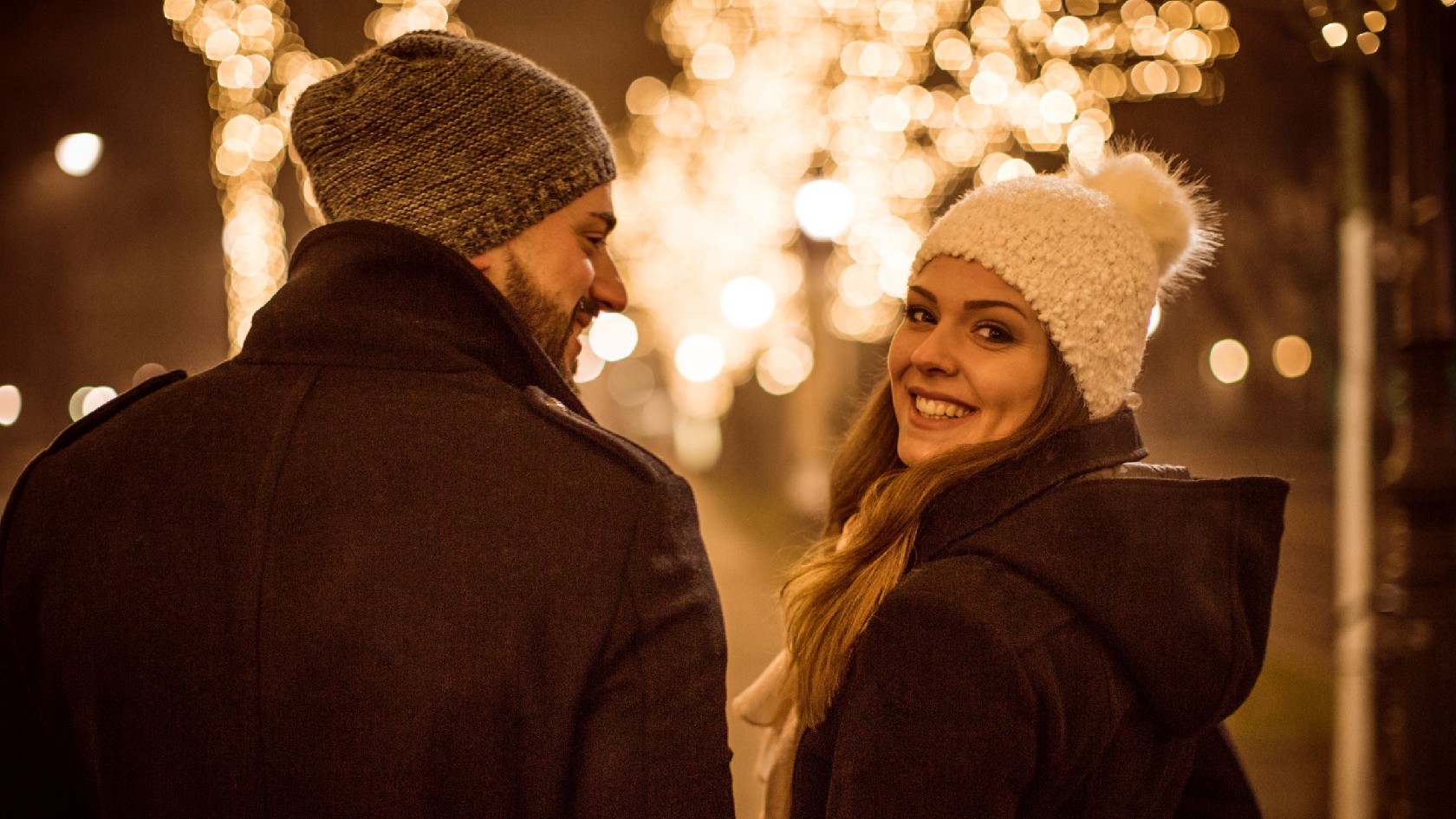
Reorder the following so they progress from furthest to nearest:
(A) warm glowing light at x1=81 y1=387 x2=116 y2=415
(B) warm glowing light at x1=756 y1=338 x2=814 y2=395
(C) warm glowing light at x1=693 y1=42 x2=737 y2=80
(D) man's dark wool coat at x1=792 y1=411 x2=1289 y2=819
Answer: (B) warm glowing light at x1=756 y1=338 x2=814 y2=395 < (A) warm glowing light at x1=81 y1=387 x2=116 y2=415 < (C) warm glowing light at x1=693 y1=42 x2=737 y2=80 < (D) man's dark wool coat at x1=792 y1=411 x2=1289 y2=819

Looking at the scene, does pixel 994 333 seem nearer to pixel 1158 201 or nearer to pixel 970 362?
pixel 970 362

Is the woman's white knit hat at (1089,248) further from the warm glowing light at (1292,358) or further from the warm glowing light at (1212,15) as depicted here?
the warm glowing light at (1292,358)

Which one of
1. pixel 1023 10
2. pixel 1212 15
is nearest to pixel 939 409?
pixel 1212 15

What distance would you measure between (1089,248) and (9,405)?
1268 centimetres

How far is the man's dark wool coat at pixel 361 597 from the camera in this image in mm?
1835

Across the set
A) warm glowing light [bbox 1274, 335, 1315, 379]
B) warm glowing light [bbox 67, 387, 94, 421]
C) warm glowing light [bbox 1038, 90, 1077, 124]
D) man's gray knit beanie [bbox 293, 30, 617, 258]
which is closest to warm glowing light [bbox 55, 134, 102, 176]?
warm glowing light [bbox 67, 387, 94, 421]

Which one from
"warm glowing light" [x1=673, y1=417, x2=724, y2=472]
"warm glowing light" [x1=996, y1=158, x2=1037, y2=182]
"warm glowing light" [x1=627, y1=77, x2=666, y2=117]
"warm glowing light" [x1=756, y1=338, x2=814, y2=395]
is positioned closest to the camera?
"warm glowing light" [x1=996, y1=158, x2=1037, y2=182]

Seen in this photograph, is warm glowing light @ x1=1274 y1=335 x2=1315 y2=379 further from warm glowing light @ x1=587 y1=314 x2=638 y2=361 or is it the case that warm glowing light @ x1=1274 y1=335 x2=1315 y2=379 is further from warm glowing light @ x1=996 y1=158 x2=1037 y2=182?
warm glowing light @ x1=587 y1=314 x2=638 y2=361

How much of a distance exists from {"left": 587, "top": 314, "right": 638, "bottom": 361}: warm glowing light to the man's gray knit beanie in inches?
1068

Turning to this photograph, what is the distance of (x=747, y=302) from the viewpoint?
60.1 feet

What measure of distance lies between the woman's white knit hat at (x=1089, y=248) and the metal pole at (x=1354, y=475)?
3.20 meters

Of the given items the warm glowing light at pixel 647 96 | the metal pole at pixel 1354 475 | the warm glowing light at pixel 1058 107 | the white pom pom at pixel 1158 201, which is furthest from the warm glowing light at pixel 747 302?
the white pom pom at pixel 1158 201

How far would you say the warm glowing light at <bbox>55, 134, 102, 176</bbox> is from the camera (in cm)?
947

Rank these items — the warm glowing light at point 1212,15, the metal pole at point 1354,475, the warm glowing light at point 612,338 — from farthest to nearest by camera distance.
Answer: the warm glowing light at point 612,338, the warm glowing light at point 1212,15, the metal pole at point 1354,475
